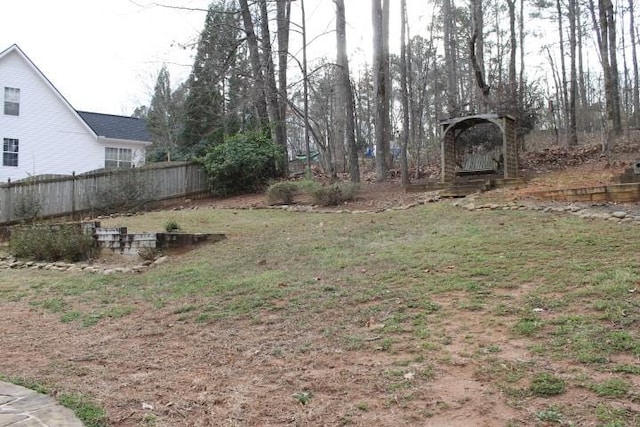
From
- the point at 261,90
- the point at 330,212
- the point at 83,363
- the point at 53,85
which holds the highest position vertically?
the point at 53,85

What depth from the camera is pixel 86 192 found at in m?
14.5

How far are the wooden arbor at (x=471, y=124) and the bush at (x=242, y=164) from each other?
5.63 meters

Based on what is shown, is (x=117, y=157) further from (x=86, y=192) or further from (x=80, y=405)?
(x=80, y=405)

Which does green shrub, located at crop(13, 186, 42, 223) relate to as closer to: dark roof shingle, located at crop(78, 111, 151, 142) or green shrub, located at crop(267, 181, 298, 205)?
green shrub, located at crop(267, 181, 298, 205)

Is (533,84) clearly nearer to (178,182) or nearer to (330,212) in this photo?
(330,212)

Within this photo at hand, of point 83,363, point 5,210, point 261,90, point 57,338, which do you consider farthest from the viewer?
point 261,90

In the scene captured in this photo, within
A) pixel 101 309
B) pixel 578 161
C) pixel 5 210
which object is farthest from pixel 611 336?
pixel 5 210

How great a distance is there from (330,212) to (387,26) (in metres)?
8.70

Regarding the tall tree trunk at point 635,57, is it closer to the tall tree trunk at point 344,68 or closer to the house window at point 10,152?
the tall tree trunk at point 344,68

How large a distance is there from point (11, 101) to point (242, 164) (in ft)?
37.9

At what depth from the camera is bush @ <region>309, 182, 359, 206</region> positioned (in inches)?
457

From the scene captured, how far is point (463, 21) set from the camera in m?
22.2

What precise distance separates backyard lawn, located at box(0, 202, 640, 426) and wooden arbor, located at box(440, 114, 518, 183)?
5641 mm

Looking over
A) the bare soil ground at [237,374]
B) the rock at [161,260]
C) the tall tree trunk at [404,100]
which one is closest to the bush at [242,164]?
the tall tree trunk at [404,100]
